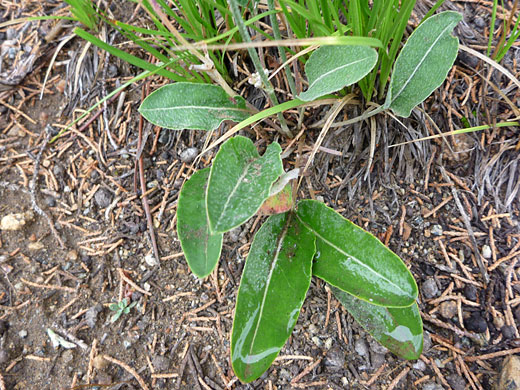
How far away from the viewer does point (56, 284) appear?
1.27m

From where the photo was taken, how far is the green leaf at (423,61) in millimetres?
936

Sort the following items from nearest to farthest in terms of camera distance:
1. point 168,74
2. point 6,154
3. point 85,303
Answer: point 168,74 < point 85,303 < point 6,154

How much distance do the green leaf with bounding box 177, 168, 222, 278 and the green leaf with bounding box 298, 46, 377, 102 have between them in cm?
34

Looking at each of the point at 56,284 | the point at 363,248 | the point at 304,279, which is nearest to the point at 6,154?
the point at 56,284

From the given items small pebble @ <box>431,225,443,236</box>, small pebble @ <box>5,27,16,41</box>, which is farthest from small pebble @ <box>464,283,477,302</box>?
small pebble @ <box>5,27,16,41</box>

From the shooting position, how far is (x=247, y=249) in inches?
47.1

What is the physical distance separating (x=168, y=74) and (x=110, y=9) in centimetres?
59

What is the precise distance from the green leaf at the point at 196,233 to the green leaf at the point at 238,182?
0.12 m

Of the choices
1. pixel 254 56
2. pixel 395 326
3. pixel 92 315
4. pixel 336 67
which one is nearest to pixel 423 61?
pixel 336 67

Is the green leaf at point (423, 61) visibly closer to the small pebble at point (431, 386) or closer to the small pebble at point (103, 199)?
the small pebble at point (431, 386)

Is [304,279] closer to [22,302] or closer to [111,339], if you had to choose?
[111,339]

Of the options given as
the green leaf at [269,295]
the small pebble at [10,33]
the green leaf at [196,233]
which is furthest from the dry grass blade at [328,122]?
the small pebble at [10,33]

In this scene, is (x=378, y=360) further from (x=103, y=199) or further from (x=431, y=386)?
(x=103, y=199)

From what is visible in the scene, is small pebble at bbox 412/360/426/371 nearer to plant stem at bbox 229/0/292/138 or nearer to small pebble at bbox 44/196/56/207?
plant stem at bbox 229/0/292/138
